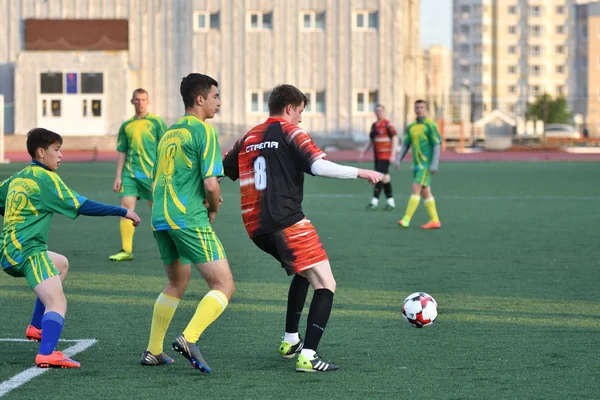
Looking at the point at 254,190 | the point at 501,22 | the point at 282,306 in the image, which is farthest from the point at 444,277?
the point at 501,22

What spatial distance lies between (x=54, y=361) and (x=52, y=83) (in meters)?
54.2

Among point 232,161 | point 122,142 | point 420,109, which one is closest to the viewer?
point 232,161

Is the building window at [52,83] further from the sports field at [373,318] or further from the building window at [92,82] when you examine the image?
the sports field at [373,318]

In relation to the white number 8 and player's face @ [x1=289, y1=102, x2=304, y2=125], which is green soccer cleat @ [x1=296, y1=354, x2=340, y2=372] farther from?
player's face @ [x1=289, y1=102, x2=304, y2=125]

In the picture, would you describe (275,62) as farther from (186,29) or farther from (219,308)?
(219,308)

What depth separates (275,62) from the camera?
193ft

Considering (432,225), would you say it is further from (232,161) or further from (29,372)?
(29,372)

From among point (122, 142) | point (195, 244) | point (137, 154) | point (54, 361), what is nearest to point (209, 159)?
point (195, 244)

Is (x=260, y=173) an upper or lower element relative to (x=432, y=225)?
upper

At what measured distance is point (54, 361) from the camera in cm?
690

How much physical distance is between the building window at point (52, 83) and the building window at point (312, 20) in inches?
511

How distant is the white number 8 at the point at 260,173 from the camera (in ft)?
22.9

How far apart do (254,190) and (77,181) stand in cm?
2501

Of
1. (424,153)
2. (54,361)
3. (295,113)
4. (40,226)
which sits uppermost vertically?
(295,113)
